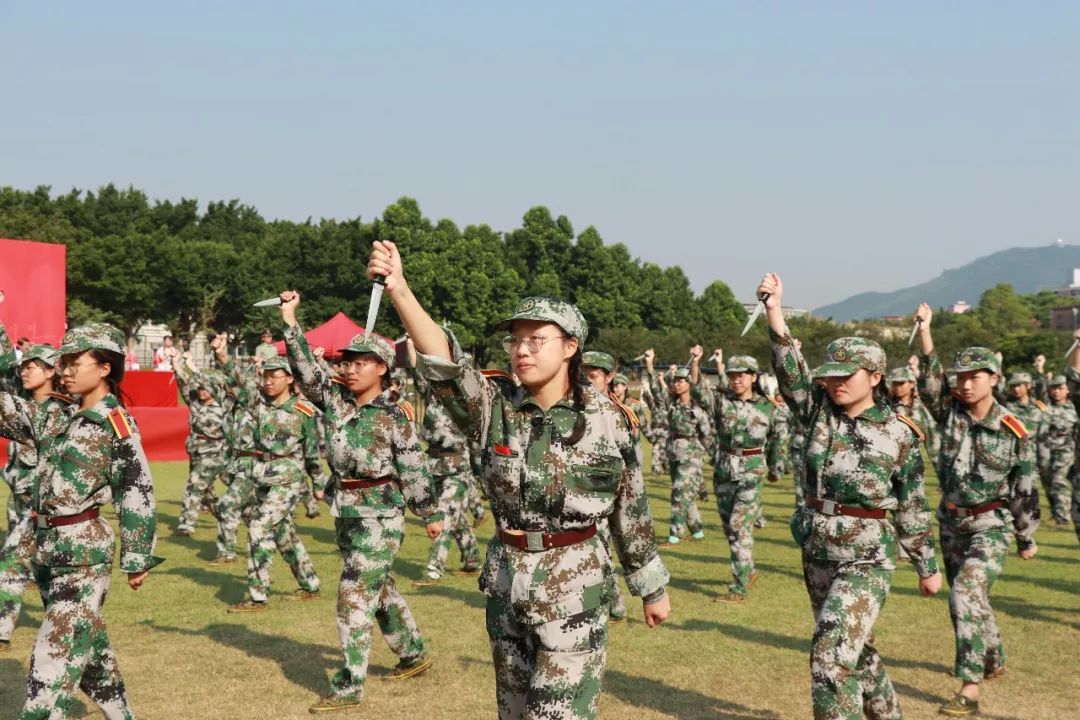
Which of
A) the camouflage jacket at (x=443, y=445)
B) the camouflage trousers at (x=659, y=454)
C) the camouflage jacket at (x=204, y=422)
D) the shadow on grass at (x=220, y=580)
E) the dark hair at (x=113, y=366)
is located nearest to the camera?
the dark hair at (x=113, y=366)

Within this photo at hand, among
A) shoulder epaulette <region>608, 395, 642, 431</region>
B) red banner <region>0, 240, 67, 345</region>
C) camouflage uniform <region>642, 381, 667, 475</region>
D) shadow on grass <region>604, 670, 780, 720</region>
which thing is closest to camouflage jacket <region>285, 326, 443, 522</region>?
shadow on grass <region>604, 670, 780, 720</region>

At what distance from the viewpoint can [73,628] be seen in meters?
6.00

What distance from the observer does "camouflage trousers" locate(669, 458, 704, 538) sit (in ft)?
53.4

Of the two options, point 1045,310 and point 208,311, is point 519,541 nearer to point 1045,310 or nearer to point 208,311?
point 208,311

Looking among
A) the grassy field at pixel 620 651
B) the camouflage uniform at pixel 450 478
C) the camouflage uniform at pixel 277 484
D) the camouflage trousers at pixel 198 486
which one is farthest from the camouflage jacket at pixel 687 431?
the camouflage trousers at pixel 198 486

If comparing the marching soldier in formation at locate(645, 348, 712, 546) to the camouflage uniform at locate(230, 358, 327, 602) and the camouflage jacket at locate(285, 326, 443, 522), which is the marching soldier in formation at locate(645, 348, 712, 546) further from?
the camouflage jacket at locate(285, 326, 443, 522)

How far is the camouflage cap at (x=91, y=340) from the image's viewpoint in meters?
6.27

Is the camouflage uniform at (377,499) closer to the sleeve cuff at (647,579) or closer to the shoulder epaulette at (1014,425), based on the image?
the sleeve cuff at (647,579)

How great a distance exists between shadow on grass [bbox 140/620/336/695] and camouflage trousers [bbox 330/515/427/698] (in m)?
0.51

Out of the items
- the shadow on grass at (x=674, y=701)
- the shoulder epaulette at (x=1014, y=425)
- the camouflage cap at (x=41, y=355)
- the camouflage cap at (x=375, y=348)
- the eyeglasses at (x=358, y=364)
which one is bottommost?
the shadow on grass at (x=674, y=701)

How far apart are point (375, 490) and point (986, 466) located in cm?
484

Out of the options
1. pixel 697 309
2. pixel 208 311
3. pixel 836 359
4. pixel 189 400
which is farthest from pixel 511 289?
pixel 836 359

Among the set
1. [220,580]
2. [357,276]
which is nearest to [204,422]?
[220,580]

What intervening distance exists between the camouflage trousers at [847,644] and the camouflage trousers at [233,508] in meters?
8.41
